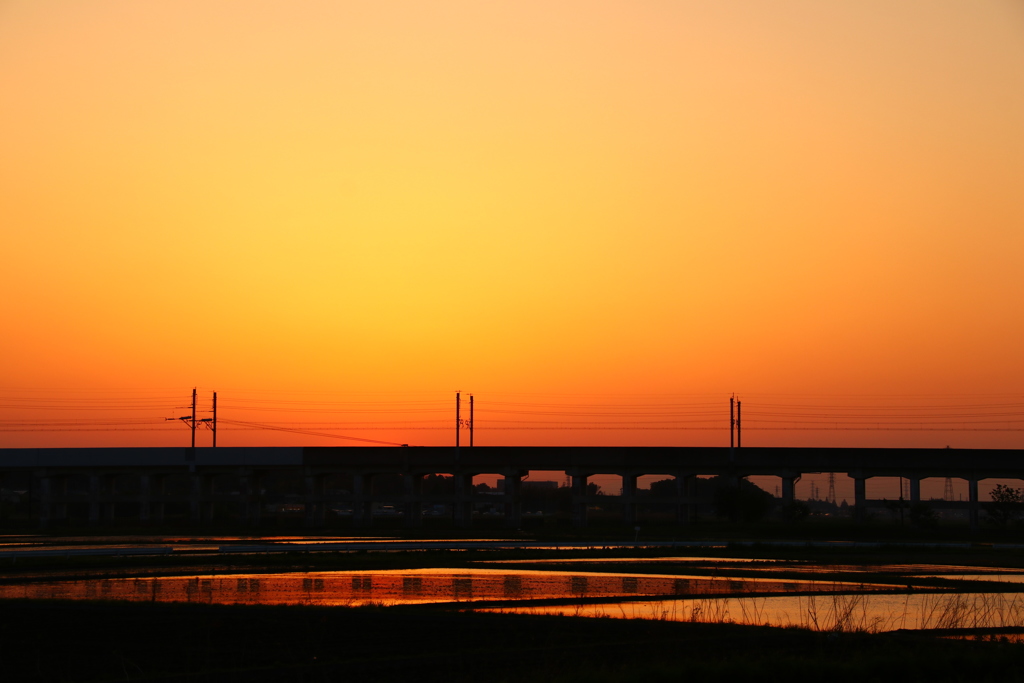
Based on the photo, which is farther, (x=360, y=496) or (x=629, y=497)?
(x=360, y=496)

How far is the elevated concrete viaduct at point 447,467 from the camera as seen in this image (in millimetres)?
70625

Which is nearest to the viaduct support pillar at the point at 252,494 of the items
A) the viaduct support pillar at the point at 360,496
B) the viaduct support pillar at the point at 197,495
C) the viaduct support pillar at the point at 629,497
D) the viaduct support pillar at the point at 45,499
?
the viaduct support pillar at the point at 197,495

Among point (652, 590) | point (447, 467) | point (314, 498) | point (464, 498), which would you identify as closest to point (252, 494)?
point (314, 498)

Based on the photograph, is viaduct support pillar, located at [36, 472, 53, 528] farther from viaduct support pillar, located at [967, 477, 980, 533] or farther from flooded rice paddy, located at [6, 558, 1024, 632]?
viaduct support pillar, located at [967, 477, 980, 533]

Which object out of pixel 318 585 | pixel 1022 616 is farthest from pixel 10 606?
pixel 1022 616

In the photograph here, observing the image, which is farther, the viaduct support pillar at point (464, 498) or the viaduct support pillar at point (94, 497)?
the viaduct support pillar at point (94, 497)

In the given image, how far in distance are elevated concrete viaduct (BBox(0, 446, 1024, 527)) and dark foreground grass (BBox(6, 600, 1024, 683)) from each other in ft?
174

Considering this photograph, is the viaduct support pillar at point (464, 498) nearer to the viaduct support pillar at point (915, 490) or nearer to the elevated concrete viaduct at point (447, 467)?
the elevated concrete viaduct at point (447, 467)

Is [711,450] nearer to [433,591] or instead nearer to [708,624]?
[433,591]

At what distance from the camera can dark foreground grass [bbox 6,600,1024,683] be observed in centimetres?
1341

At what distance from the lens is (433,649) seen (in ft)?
52.0

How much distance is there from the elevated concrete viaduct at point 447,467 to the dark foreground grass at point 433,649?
52901 mm

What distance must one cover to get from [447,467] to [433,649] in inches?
2419

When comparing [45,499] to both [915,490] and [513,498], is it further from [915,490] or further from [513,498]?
[915,490]
